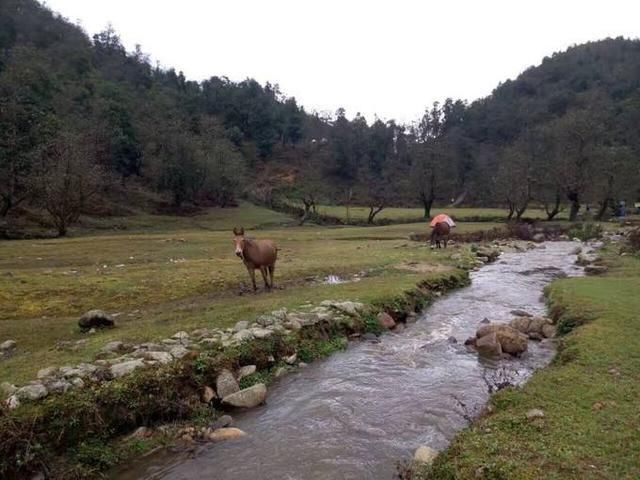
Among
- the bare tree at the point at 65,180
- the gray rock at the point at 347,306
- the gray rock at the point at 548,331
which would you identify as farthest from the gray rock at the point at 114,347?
the bare tree at the point at 65,180

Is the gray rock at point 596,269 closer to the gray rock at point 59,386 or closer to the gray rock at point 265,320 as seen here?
the gray rock at point 265,320

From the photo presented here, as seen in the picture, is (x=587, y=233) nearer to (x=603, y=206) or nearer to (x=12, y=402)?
(x=603, y=206)

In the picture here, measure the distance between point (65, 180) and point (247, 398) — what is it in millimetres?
47137

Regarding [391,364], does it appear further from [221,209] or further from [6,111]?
[221,209]

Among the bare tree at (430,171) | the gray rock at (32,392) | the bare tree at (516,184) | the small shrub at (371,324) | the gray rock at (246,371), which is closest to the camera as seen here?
the gray rock at (32,392)

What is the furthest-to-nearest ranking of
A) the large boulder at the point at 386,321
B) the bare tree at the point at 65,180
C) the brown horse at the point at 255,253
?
1. the bare tree at the point at 65,180
2. the brown horse at the point at 255,253
3. the large boulder at the point at 386,321

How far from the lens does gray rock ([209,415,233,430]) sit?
930cm

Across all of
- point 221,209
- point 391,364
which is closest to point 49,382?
point 391,364

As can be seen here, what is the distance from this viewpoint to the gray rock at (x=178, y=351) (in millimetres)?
10716

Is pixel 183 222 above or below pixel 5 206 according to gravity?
below

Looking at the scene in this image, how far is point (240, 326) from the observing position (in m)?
13.0

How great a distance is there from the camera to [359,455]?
8.03m

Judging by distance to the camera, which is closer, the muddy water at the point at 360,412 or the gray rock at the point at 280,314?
the muddy water at the point at 360,412

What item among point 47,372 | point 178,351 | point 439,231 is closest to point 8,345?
point 47,372
